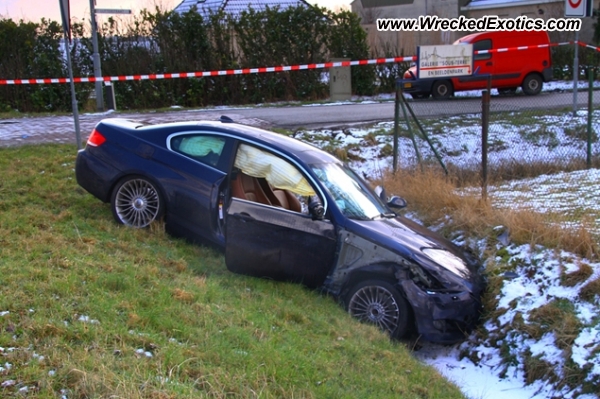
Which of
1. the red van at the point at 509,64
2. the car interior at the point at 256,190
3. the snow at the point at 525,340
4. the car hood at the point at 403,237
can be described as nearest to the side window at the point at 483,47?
the red van at the point at 509,64

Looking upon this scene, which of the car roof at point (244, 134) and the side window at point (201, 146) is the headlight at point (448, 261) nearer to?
the car roof at point (244, 134)

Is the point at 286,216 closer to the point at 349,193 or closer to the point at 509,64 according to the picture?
the point at 349,193

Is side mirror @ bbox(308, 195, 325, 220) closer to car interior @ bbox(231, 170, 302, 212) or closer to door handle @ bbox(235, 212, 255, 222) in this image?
door handle @ bbox(235, 212, 255, 222)

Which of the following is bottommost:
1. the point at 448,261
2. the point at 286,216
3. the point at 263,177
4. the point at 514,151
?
the point at 448,261

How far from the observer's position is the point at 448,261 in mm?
6266

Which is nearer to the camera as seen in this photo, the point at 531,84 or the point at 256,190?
the point at 256,190

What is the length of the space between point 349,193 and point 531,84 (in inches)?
631

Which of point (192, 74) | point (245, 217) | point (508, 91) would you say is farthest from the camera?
point (508, 91)

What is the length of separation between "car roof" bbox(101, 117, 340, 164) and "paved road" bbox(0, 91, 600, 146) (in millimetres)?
4736

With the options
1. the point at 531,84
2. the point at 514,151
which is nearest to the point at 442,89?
the point at 531,84

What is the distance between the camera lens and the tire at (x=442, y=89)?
19750mm

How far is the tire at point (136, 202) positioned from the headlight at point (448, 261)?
9.68 feet

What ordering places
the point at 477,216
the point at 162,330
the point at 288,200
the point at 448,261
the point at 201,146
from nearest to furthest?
the point at 162,330
the point at 448,261
the point at 201,146
the point at 288,200
the point at 477,216

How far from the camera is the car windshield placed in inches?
254
